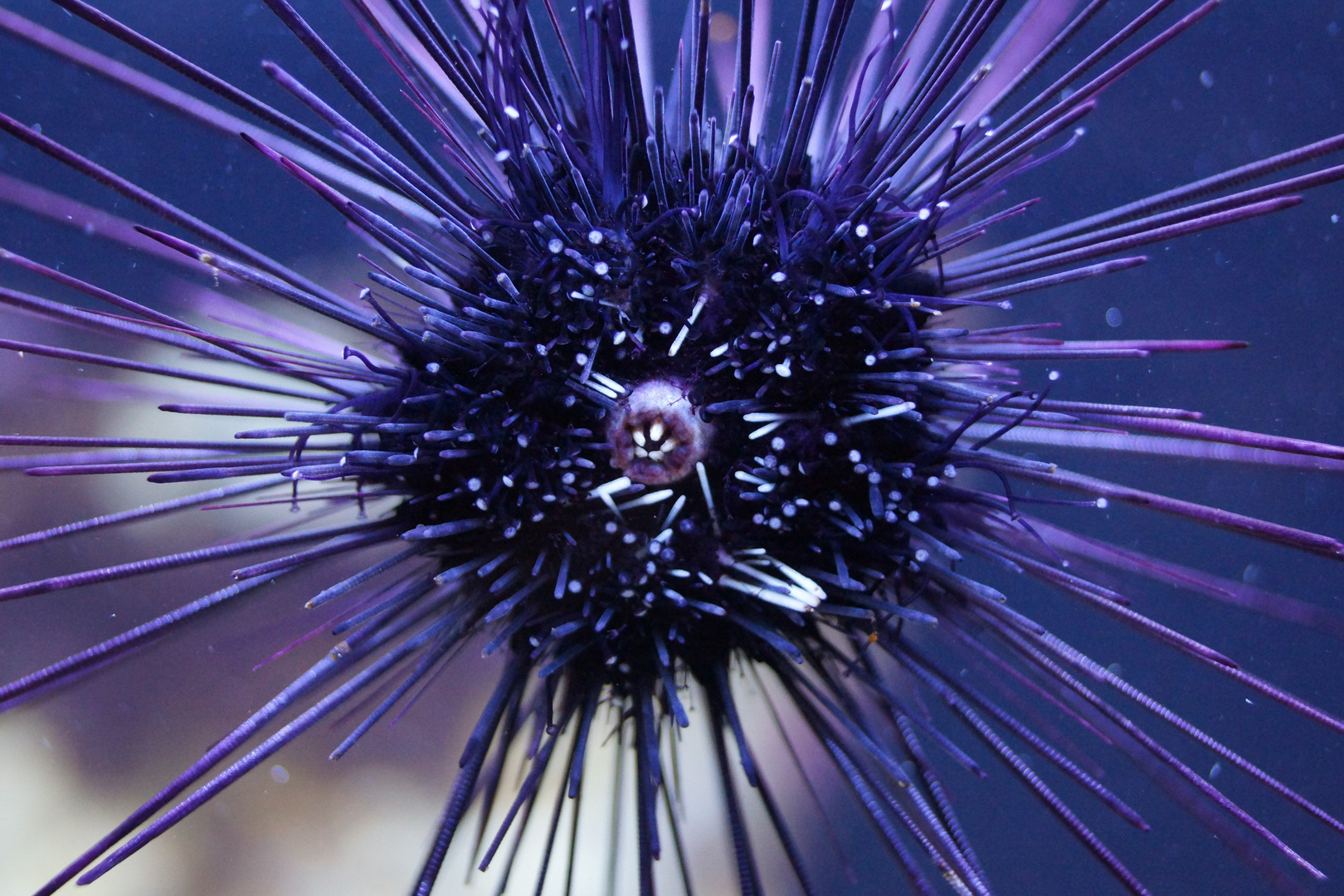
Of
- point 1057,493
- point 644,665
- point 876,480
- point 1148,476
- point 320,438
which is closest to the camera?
point 876,480

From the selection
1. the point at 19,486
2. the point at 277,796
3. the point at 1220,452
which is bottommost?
the point at 277,796

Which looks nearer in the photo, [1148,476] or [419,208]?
[419,208]

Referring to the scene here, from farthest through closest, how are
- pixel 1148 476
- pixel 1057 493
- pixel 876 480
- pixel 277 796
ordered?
1. pixel 1148 476
2. pixel 1057 493
3. pixel 277 796
4. pixel 876 480

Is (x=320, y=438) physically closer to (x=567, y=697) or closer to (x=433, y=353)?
(x=433, y=353)

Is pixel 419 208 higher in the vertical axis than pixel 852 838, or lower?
higher

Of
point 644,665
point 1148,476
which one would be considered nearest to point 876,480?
point 644,665
